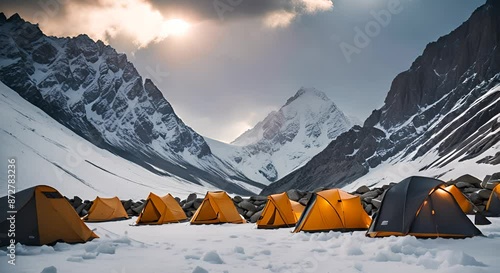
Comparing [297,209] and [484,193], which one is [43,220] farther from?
[484,193]

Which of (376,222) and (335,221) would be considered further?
(335,221)

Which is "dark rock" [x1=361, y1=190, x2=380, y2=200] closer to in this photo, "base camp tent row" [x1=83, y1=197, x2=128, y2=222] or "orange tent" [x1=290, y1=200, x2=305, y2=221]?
"orange tent" [x1=290, y1=200, x2=305, y2=221]

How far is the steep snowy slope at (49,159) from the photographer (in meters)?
79.1

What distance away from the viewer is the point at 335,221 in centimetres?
1659

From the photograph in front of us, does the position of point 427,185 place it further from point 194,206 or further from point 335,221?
point 194,206

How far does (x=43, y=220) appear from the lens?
493 inches

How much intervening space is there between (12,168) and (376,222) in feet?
36.4

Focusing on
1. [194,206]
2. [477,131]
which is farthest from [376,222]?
[477,131]

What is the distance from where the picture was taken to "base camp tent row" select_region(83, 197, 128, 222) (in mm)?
29594

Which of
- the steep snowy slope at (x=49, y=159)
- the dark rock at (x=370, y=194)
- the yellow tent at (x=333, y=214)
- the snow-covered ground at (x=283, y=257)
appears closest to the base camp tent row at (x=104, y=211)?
the snow-covered ground at (x=283, y=257)

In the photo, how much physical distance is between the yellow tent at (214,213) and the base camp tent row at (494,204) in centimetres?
1437

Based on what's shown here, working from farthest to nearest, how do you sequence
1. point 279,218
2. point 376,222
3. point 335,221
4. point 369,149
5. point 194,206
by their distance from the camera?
1. point 369,149
2. point 194,206
3. point 279,218
4. point 335,221
5. point 376,222

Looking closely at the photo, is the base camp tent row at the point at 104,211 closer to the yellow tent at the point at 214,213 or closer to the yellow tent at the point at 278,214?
the yellow tent at the point at 214,213

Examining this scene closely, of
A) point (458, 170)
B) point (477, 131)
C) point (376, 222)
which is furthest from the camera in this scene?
point (477, 131)
